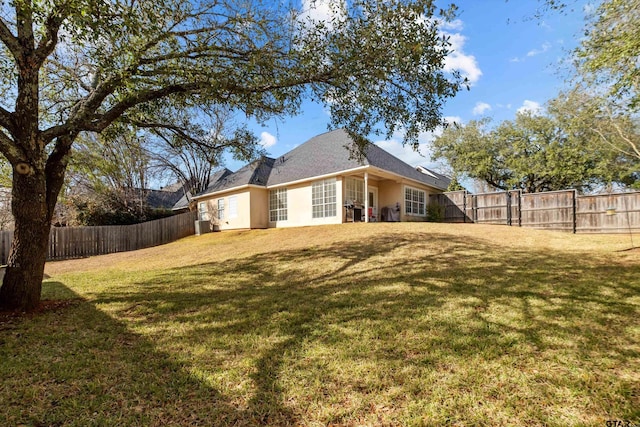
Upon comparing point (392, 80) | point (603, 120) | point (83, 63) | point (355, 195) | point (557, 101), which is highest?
point (557, 101)

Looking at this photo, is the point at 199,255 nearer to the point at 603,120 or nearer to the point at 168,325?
the point at 168,325

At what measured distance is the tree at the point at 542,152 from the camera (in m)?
19.0

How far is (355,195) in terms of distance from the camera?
1655 centimetres

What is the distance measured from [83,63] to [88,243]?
468 inches

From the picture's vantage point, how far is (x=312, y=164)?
17188mm

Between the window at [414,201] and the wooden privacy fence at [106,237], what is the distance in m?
14.5

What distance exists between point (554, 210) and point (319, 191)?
11458 mm

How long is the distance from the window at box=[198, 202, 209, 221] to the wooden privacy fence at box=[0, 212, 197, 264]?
113 cm

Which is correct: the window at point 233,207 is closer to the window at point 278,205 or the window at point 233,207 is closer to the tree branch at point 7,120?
the window at point 278,205

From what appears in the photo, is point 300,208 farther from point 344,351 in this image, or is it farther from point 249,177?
point 344,351

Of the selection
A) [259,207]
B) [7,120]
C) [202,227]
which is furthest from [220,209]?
[7,120]

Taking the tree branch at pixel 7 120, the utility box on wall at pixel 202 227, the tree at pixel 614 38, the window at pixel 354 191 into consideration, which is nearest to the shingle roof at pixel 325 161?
the window at pixel 354 191

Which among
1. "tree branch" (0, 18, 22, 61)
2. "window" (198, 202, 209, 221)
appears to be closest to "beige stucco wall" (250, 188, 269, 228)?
"window" (198, 202, 209, 221)

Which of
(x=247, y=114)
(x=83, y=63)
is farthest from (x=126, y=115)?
(x=247, y=114)
